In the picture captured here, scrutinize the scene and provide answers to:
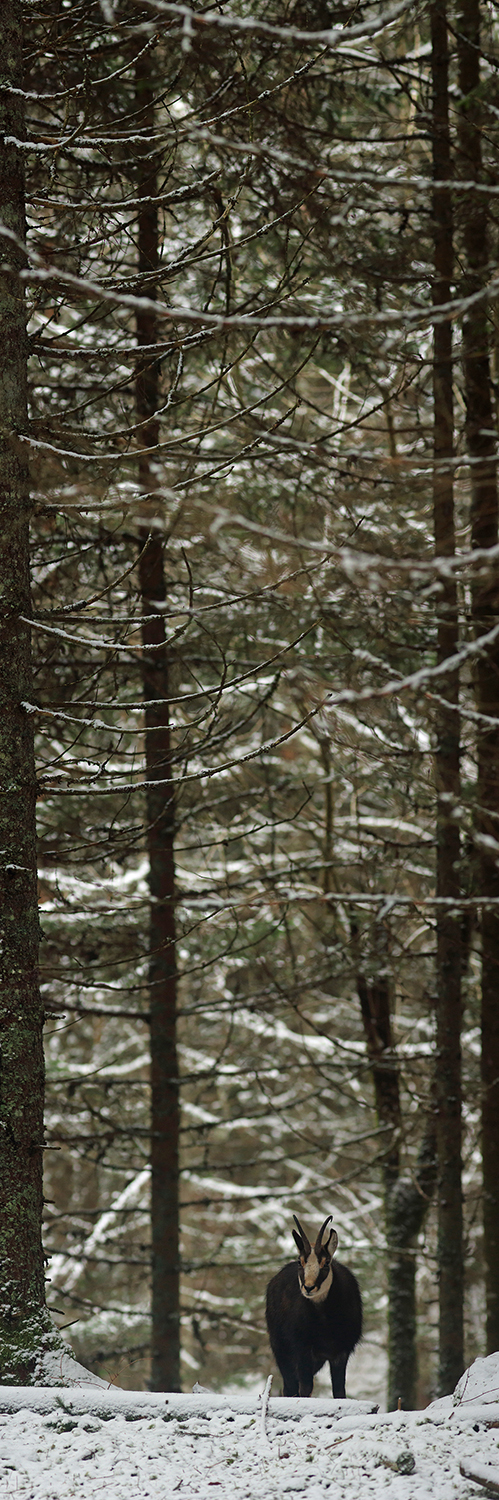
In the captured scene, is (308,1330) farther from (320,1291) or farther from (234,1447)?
(234,1447)

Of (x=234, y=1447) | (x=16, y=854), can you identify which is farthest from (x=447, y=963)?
(x=234, y=1447)

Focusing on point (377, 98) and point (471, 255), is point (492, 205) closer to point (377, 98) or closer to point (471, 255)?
point (471, 255)

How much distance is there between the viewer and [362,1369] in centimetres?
2047

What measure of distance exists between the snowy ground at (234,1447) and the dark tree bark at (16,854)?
442mm

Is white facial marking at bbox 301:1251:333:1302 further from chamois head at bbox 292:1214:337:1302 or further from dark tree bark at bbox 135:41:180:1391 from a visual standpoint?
dark tree bark at bbox 135:41:180:1391

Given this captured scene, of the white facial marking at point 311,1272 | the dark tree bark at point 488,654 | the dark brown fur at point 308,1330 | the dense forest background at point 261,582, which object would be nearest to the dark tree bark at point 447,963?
the dense forest background at point 261,582

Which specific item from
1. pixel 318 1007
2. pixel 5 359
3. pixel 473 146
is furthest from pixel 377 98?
pixel 318 1007

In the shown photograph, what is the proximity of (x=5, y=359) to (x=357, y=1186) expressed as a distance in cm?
1449

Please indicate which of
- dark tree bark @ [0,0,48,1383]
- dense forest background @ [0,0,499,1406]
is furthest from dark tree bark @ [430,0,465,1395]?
dark tree bark @ [0,0,48,1383]

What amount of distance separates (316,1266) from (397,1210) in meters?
5.69

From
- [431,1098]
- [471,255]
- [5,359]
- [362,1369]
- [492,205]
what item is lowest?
[362,1369]

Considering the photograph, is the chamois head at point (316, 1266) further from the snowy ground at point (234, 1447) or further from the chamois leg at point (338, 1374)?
the snowy ground at point (234, 1447)

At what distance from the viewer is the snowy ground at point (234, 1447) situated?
3.89 metres

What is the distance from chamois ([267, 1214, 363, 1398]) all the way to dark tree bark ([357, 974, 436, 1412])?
4189 millimetres
